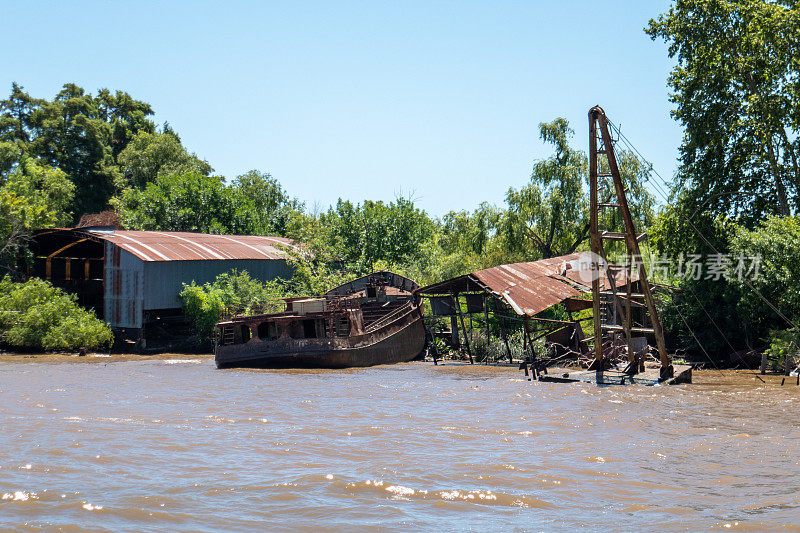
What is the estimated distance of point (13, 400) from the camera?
18.5 meters

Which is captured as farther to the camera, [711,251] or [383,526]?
[711,251]

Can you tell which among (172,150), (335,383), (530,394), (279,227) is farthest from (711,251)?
(172,150)

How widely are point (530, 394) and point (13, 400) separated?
43.9 ft

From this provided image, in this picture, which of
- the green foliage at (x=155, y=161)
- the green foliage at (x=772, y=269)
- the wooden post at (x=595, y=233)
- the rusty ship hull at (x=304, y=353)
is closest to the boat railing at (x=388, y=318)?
the rusty ship hull at (x=304, y=353)

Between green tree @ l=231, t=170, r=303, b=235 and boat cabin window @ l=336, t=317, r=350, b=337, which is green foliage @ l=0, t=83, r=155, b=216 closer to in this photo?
green tree @ l=231, t=170, r=303, b=235

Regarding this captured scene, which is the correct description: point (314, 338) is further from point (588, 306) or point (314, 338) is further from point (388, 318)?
point (588, 306)

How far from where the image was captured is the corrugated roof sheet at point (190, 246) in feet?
113

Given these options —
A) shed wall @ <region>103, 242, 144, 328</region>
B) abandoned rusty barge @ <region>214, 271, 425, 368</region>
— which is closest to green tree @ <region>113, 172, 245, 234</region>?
shed wall @ <region>103, 242, 144, 328</region>

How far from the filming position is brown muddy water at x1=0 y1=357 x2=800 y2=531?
8891mm

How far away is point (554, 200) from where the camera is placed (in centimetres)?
3838

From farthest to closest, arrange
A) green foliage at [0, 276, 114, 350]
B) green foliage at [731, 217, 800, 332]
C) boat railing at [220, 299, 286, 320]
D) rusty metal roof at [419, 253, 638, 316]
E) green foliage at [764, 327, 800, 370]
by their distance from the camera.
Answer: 1. green foliage at [0, 276, 114, 350]
2. boat railing at [220, 299, 286, 320]
3. rusty metal roof at [419, 253, 638, 316]
4. green foliage at [764, 327, 800, 370]
5. green foliage at [731, 217, 800, 332]

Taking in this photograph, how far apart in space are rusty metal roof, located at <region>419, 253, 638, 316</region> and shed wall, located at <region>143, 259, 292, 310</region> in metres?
12.7

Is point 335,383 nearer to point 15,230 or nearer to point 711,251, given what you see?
point 711,251

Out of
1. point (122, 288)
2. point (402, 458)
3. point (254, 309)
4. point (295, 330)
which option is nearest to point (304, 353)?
point (295, 330)
